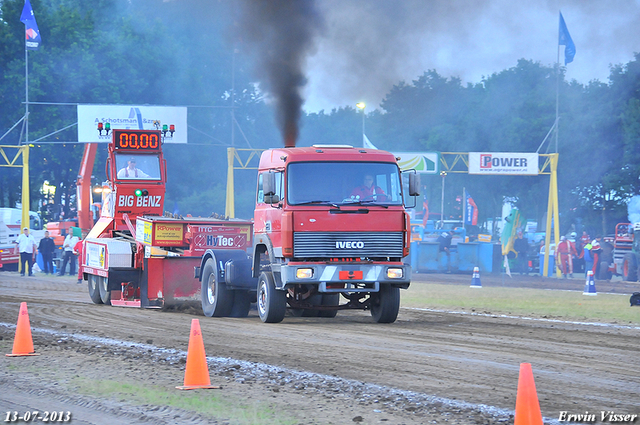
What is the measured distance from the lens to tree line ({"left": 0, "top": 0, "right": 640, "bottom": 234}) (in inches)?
1877

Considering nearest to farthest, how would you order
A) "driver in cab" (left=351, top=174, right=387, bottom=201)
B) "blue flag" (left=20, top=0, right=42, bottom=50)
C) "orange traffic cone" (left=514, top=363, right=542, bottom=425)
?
1. "orange traffic cone" (left=514, top=363, right=542, bottom=425)
2. "driver in cab" (left=351, top=174, right=387, bottom=201)
3. "blue flag" (left=20, top=0, right=42, bottom=50)

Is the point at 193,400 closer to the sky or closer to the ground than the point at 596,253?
closer to the ground

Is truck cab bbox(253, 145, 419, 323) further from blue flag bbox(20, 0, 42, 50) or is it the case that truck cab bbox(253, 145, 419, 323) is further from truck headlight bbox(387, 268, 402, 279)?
blue flag bbox(20, 0, 42, 50)

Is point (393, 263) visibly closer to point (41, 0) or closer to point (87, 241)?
point (87, 241)

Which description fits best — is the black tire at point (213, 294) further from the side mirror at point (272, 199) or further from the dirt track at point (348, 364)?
the side mirror at point (272, 199)

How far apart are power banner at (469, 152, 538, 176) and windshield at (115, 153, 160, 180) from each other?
22.1m

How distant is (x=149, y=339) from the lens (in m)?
12.4

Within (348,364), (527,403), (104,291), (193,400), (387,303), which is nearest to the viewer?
(527,403)

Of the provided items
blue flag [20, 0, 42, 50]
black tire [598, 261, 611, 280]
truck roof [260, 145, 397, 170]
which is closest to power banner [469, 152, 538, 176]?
black tire [598, 261, 611, 280]

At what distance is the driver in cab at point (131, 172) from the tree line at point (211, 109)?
1841 cm

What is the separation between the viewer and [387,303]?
1486cm

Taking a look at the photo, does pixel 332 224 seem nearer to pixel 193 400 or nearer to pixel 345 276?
pixel 345 276

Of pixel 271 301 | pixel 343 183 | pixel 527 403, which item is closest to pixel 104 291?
pixel 271 301

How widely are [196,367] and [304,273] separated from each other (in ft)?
16.9
